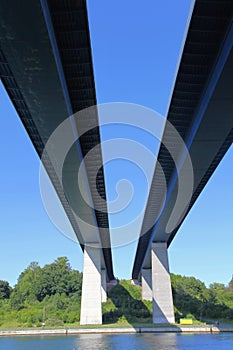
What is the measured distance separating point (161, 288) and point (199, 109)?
2915 cm

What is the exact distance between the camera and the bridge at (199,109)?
1266 centimetres

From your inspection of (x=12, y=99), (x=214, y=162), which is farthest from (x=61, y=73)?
(x=214, y=162)

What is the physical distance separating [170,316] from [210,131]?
28557 mm

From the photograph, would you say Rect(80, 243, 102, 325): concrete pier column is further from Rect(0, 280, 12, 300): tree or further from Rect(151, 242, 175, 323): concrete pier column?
Rect(0, 280, 12, 300): tree

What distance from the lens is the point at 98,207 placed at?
32938mm

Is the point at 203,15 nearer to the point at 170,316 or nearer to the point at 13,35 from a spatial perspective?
the point at 13,35

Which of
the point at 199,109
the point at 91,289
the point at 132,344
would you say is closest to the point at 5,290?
the point at 91,289

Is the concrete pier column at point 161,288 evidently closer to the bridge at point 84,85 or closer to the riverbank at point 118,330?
the riverbank at point 118,330

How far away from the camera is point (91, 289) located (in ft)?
132

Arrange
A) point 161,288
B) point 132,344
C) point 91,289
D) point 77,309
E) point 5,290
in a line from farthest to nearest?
point 5,290 < point 77,309 < point 161,288 < point 91,289 < point 132,344

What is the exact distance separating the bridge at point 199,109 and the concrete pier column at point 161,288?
1193 cm

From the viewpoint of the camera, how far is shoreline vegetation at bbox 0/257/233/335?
1362 inches

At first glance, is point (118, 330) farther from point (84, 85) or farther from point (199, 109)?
point (84, 85)

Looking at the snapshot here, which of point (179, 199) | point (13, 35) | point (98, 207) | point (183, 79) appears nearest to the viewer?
point (13, 35)
